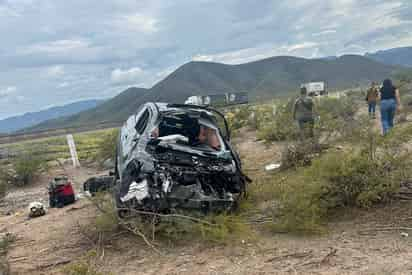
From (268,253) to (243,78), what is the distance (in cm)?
13741

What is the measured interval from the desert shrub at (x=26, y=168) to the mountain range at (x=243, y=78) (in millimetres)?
99419

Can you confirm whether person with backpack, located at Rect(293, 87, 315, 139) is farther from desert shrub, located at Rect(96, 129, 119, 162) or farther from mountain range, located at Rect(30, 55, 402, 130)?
mountain range, located at Rect(30, 55, 402, 130)

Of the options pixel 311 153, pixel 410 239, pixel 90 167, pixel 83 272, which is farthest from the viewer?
pixel 90 167

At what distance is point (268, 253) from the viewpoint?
15.4 ft

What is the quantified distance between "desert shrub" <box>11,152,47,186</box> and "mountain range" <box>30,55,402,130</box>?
326ft

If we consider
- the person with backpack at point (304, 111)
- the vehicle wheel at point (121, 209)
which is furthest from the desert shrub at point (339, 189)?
the person with backpack at point (304, 111)

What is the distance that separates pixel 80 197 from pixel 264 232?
5482 mm

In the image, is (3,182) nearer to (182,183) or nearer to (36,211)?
(36,211)

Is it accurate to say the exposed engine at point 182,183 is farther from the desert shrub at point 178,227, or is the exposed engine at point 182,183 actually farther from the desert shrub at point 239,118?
the desert shrub at point 239,118

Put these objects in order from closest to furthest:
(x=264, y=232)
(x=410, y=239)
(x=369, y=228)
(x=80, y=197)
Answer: (x=410, y=239) < (x=369, y=228) < (x=264, y=232) < (x=80, y=197)

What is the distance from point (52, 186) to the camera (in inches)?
360

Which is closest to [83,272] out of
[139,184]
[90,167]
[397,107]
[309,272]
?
[139,184]

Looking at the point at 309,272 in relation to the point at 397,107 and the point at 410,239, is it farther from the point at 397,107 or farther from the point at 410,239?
the point at 397,107

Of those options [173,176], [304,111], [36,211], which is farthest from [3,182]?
[304,111]
